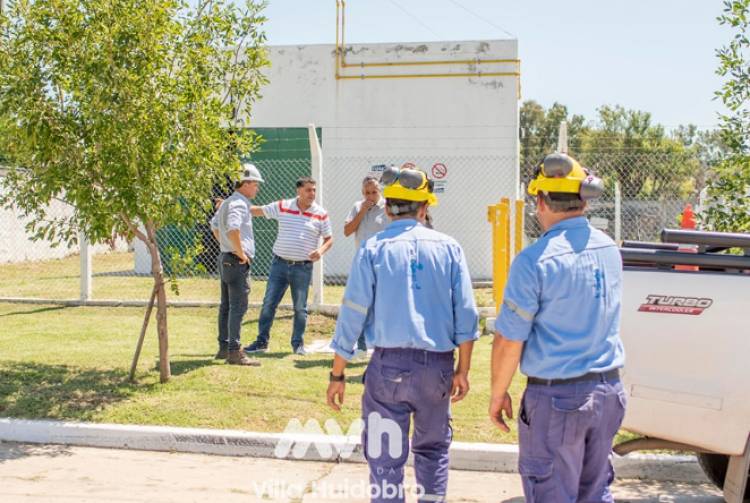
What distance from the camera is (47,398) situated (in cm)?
730

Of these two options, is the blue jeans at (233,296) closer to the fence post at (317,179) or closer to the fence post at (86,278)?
the fence post at (317,179)

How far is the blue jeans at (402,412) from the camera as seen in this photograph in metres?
4.14

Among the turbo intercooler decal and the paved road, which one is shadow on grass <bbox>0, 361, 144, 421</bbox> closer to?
the paved road

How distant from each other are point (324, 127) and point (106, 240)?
10.6 m

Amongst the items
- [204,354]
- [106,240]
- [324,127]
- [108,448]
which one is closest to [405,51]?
[324,127]

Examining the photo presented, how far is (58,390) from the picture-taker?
7.53 m

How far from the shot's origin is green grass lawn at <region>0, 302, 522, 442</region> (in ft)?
22.5

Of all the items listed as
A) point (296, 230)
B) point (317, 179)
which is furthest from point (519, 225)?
point (296, 230)

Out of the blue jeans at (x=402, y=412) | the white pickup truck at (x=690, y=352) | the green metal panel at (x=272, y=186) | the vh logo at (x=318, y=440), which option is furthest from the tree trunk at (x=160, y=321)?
the green metal panel at (x=272, y=186)

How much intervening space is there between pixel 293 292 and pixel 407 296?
5.19 metres

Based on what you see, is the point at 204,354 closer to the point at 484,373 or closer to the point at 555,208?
the point at 484,373

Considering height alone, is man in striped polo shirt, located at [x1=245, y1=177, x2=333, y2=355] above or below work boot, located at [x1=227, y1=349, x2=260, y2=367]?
above

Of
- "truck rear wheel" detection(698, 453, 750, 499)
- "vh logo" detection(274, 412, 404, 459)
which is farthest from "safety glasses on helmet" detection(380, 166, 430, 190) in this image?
"truck rear wheel" detection(698, 453, 750, 499)

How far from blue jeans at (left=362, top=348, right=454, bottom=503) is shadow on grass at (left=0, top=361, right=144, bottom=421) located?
355cm
